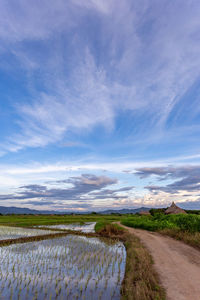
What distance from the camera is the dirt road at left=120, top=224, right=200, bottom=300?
7.63 meters

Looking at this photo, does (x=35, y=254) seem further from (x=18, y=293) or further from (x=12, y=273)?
(x=18, y=293)

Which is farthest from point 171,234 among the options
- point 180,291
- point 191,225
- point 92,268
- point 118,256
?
point 180,291

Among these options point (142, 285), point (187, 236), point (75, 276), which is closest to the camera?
point (142, 285)

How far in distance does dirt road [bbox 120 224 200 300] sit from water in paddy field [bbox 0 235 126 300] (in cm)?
201

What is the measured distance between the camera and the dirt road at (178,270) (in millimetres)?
7629

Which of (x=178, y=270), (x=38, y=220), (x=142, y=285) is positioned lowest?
(x=142, y=285)

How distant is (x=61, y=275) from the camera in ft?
33.3

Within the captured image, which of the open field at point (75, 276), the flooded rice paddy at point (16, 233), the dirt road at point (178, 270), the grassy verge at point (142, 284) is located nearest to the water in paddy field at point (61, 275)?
the open field at point (75, 276)

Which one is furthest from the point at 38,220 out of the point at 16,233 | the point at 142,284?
the point at 142,284

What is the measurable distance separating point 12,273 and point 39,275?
1.53 meters

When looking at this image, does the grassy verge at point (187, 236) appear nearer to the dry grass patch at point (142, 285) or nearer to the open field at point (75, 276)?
the open field at point (75, 276)

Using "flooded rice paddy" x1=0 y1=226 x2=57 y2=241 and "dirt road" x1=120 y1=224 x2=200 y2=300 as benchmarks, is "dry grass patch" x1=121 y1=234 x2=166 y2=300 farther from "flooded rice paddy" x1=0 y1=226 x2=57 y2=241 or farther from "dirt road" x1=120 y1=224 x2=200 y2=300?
"flooded rice paddy" x1=0 y1=226 x2=57 y2=241

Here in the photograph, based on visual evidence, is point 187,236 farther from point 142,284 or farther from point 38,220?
point 38,220

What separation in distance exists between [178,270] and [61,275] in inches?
Result: 223
